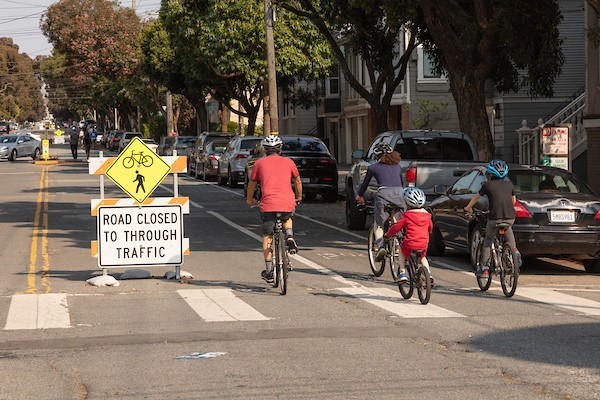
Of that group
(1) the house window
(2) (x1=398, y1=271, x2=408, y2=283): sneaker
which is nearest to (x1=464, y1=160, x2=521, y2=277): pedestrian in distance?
(2) (x1=398, y1=271, x2=408, y2=283): sneaker

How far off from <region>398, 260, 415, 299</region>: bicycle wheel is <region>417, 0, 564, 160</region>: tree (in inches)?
391

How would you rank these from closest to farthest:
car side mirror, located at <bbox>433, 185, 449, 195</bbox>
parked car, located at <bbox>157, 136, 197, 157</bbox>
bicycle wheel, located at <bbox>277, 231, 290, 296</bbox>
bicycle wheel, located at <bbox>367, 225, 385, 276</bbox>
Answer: bicycle wheel, located at <bbox>277, 231, 290, 296</bbox>, bicycle wheel, located at <bbox>367, 225, 385, 276</bbox>, car side mirror, located at <bbox>433, 185, 449, 195</bbox>, parked car, located at <bbox>157, 136, 197, 157</bbox>

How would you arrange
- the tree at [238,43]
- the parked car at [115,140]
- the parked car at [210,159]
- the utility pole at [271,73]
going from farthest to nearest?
the parked car at [115,140], the tree at [238,43], the parked car at [210,159], the utility pole at [271,73]

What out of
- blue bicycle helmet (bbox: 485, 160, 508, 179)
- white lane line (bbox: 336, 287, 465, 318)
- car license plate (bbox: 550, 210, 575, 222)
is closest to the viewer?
white lane line (bbox: 336, 287, 465, 318)

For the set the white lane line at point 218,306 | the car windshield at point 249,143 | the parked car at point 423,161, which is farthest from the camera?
the car windshield at point 249,143

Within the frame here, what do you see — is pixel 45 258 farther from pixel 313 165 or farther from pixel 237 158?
pixel 237 158

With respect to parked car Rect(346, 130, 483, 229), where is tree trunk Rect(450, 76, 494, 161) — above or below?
above

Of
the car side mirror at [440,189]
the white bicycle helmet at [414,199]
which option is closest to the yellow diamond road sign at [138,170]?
the white bicycle helmet at [414,199]

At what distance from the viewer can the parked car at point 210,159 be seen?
41406mm

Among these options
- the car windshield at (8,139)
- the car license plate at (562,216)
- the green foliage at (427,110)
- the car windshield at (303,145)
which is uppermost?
the green foliage at (427,110)

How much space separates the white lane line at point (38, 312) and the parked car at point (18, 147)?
54.4 metres

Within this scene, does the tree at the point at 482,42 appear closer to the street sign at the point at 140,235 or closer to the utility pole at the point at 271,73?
the street sign at the point at 140,235

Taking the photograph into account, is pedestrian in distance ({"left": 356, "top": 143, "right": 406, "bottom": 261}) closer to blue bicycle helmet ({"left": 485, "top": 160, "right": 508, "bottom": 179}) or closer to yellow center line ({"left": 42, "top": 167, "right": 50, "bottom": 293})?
blue bicycle helmet ({"left": 485, "top": 160, "right": 508, "bottom": 179})

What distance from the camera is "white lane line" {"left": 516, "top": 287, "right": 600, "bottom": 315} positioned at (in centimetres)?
1249
